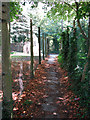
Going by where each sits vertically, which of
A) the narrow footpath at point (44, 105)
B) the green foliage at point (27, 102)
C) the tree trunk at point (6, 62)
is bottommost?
the narrow footpath at point (44, 105)

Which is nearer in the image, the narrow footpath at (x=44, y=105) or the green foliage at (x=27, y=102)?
the narrow footpath at (x=44, y=105)

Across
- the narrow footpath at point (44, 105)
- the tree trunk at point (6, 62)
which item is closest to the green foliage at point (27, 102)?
the narrow footpath at point (44, 105)

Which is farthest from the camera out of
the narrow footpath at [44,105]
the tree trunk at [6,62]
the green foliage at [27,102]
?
the green foliage at [27,102]

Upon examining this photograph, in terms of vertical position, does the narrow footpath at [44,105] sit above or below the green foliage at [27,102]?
below

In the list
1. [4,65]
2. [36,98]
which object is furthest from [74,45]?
[4,65]

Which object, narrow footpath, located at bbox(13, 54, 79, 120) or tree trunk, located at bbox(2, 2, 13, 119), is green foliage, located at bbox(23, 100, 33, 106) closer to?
narrow footpath, located at bbox(13, 54, 79, 120)

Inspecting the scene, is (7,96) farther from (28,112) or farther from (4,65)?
(28,112)

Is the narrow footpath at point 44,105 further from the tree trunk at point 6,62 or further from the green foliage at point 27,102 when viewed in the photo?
the tree trunk at point 6,62

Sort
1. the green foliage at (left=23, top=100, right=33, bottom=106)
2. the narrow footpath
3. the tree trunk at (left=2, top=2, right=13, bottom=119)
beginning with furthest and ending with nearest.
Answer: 1. the green foliage at (left=23, top=100, right=33, bottom=106)
2. the narrow footpath
3. the tree trunk at (left=2, top=2, right=13, bottom=119)

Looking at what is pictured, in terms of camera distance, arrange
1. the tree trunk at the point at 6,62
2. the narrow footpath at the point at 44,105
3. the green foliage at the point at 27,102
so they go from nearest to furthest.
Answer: the tree trunk at the point at 6,62
the narrow footpath at the point at 44,105
the green foliage at the point at 27,102

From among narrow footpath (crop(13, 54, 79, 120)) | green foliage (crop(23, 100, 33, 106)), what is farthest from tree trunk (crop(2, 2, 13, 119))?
green foliage (crop(23, 100, 33, 106))

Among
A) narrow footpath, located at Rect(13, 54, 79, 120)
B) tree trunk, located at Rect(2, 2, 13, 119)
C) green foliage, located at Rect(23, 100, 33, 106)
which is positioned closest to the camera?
tree trunk, located at Rect(2, 2, 13, 119)

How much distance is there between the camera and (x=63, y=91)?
517 cm

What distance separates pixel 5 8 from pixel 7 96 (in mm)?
1749
